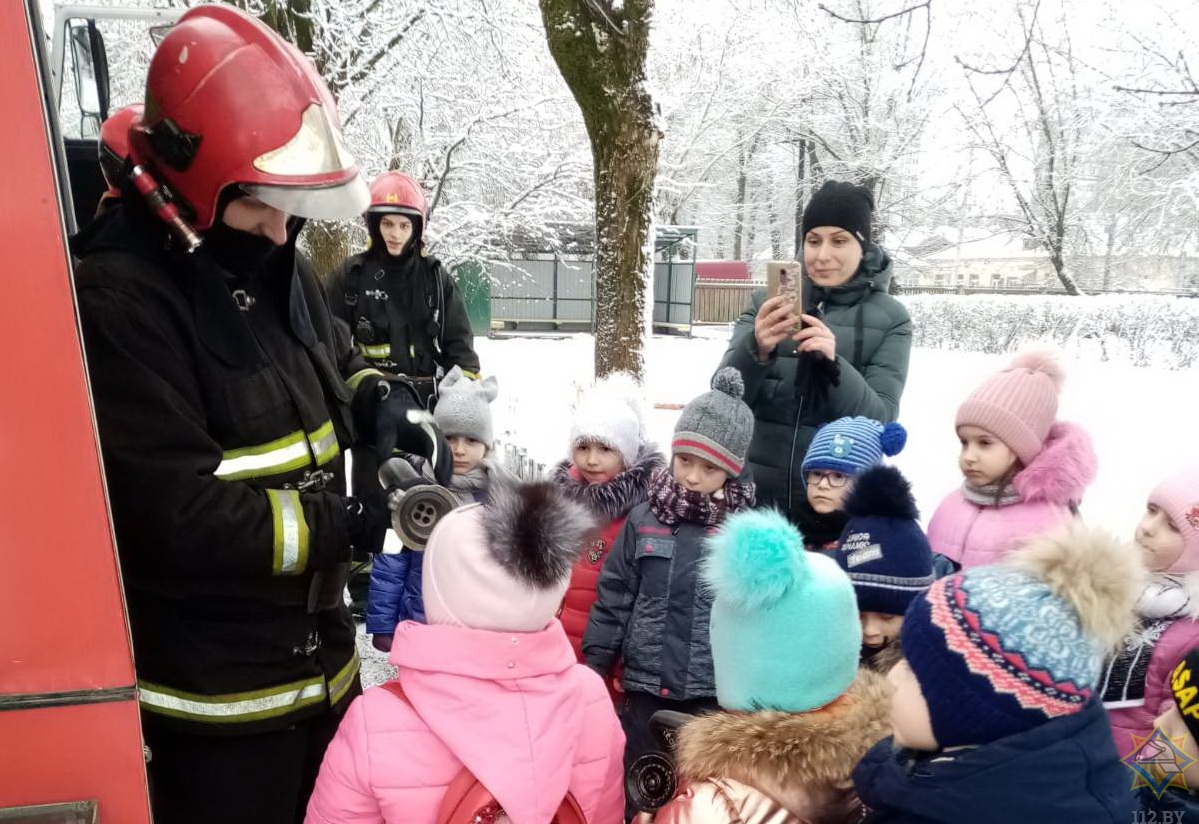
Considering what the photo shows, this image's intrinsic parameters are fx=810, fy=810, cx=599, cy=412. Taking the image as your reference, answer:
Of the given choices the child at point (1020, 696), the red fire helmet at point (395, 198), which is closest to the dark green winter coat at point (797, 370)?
the child at point (1020, 696)

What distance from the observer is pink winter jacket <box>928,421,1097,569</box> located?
94.8 inches

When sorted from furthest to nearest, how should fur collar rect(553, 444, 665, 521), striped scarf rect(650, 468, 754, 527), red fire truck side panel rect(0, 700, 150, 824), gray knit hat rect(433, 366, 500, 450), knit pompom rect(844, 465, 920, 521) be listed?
gray knit hat rect(433, 366, 500, 450)
fur collar rect(553, 444, 665, 521)
striped scarf rect(650, 468, 754, 527)
knit pompom rect(844, 465, 920, 521)
red fire truck side panel rect(0, 700, 150, 824)

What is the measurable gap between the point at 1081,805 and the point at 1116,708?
1.29m

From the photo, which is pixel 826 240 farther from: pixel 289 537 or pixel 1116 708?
pixel 289 537

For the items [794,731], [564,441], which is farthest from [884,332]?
[564,441]

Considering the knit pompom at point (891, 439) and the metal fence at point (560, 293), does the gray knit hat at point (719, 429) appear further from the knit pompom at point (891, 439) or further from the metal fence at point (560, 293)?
the metal fence at point (560, 293)

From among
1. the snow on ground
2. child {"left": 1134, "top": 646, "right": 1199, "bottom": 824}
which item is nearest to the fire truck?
child {"left": 1134, "top": 646, "right": 1199, "bottom": 824}

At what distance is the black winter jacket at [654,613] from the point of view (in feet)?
7.98

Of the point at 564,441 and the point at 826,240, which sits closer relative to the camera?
the point at 826,240

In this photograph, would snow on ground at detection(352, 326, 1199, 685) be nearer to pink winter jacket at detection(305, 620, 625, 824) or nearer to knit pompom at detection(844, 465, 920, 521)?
knit pompom at detection(844, 465, 920, 521)

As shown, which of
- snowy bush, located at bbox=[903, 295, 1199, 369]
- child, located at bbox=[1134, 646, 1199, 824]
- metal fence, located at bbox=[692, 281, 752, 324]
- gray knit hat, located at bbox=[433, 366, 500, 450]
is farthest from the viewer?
metal fence, located at bbox=[692, 281, 752, 324]

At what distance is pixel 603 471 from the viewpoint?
10.3 ft

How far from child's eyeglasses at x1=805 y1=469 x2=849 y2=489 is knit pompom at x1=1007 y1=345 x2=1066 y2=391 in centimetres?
64

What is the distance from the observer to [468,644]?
155 cm
